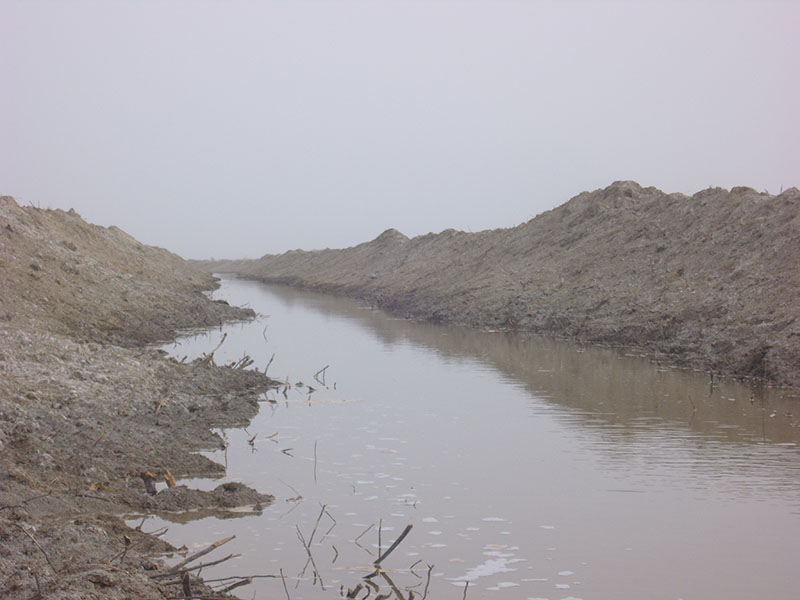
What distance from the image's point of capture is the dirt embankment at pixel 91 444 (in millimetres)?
5520

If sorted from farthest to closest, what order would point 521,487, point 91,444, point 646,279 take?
point 646,279 < point 91,444 < point 521,487

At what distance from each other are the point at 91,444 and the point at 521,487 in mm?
5217

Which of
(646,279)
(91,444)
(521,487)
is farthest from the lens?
(646,279)

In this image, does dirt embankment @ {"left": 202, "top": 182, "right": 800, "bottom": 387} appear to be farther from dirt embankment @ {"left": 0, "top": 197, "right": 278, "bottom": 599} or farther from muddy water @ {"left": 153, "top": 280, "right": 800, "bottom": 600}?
dirt embankment @ {"left": 0, "top": 197, "right": 278, "bottom": 599}

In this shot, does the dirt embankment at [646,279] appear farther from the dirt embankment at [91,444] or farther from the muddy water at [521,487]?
the dirt embankment at [91,444]

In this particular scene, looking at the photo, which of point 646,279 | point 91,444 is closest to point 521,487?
point 91,444

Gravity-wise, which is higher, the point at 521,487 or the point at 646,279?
the point at 646,279

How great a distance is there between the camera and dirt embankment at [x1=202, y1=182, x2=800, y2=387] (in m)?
19.1

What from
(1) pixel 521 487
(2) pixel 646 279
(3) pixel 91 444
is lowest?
(1) pixel 521 487

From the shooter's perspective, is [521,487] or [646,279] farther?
[646,279]

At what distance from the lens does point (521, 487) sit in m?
8.99

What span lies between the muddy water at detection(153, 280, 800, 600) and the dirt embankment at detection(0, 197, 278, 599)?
0.53m

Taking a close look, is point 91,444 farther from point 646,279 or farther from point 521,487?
point 646,279

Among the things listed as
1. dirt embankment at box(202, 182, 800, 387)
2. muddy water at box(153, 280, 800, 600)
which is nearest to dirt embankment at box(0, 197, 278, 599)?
muddy water at box(153, 280, 800, 600)
